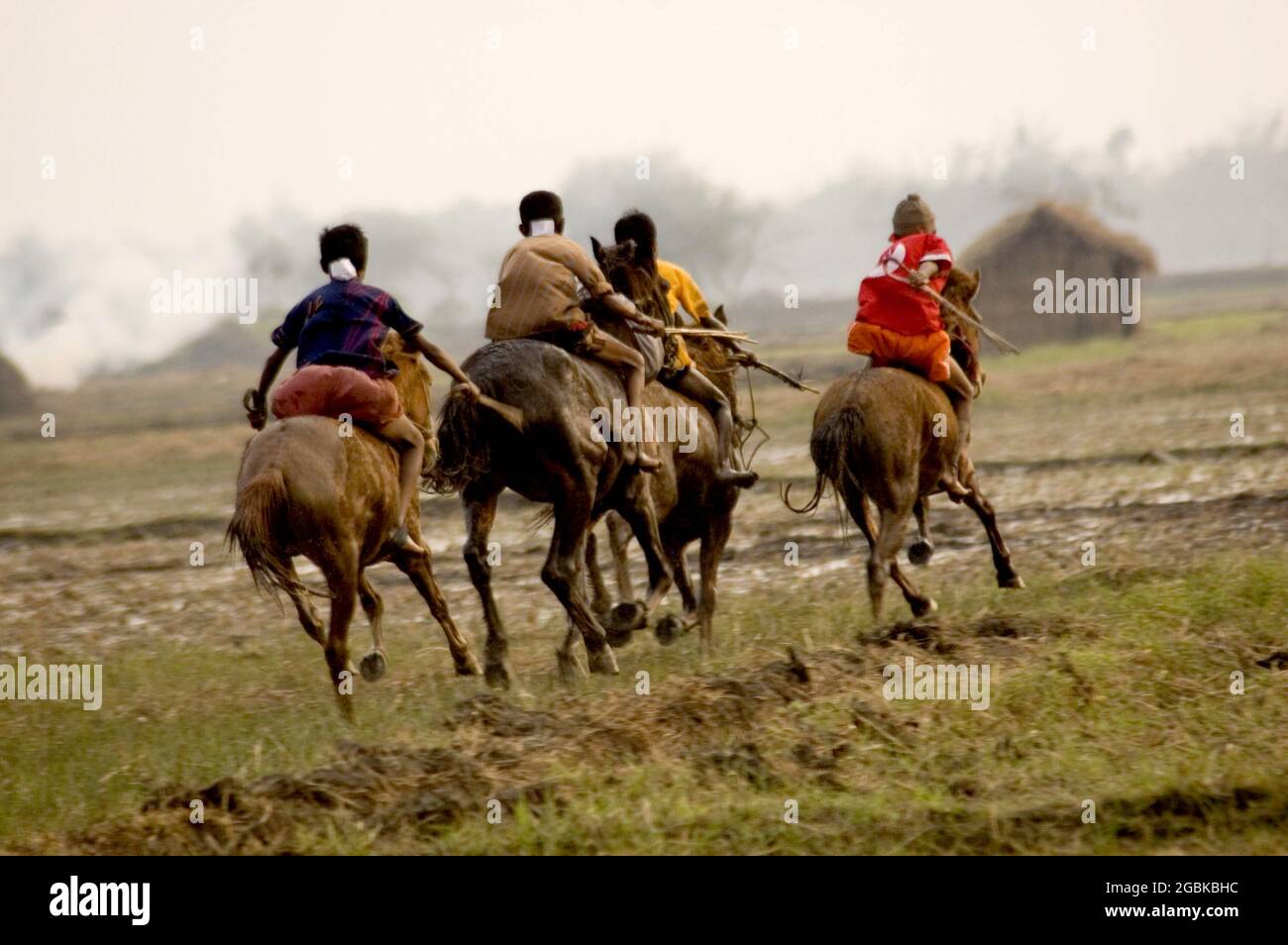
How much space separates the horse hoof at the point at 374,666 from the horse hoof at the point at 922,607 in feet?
10.8

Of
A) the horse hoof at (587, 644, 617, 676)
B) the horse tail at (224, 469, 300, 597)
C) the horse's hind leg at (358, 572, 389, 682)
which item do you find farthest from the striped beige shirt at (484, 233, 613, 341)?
the horse tail at (224, 469, 300, 597)

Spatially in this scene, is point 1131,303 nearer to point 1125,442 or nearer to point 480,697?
point 1125,442

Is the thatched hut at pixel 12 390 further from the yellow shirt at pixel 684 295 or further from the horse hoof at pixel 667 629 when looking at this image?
the horse hoof at pixel 667 629

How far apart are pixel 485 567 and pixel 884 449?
2494 millimetres

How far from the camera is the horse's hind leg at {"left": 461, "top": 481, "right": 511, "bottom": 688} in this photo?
10.0 metres

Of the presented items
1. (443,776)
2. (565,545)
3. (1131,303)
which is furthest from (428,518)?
(1131,303)

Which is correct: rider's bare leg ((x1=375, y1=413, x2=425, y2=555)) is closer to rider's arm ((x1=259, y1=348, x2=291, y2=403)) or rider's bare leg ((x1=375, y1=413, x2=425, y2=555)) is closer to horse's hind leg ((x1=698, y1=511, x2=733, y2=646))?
rider's arm ((x1=259, y1=348, x2=291, y2=403))

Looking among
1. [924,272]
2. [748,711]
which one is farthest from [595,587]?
[748,711]

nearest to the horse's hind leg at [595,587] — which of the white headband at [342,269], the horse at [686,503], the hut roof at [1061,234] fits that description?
the horse at [686,503]

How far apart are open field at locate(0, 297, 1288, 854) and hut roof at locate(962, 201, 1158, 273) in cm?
2087

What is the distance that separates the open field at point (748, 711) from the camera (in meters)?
7.16

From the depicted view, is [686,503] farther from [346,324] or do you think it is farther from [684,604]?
[346,324]

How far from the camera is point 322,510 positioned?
8.74 metres

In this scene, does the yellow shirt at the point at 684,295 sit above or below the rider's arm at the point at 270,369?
above
